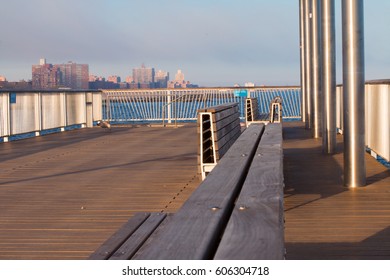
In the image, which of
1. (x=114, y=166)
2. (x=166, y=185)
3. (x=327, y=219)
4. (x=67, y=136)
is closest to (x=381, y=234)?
(x=327, y=219)

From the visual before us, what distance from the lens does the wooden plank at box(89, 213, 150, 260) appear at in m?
4.38

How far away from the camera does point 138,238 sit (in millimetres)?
4754

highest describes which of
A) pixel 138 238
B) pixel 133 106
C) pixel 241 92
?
pixel 241 92

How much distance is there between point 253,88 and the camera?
1219 inches

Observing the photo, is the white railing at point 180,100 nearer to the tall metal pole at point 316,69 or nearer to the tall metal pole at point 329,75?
the tall metal pole at point 316,69

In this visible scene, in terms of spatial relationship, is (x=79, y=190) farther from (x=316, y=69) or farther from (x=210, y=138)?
(x=316, y=69)

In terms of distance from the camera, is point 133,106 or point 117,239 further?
point 133,106

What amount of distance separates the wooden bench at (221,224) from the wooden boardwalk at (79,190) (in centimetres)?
119

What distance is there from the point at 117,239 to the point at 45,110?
17.9 meters

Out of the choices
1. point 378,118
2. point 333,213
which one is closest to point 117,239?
point 333,213

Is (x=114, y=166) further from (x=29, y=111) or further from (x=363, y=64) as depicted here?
(x=29, y=111)

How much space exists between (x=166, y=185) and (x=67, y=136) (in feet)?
39.0

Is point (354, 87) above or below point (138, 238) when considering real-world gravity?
above

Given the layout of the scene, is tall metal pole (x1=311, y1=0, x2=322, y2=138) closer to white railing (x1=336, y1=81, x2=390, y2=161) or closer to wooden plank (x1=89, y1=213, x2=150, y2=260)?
white railing (x1=336, y1=81, x2=390, y2=161)
